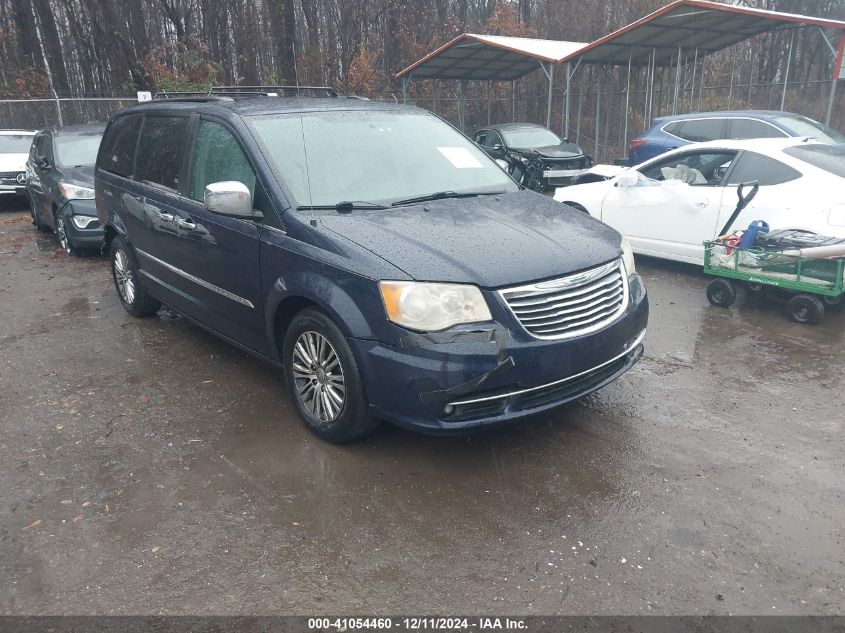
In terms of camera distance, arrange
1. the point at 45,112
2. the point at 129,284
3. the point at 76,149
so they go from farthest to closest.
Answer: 1. the point at 45,112
2. the point at 76,149
3. the point at 129,284

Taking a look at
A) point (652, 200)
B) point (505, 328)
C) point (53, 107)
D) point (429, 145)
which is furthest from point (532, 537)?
point (53, 107)

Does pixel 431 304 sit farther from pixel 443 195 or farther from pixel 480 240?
pixel 443 195

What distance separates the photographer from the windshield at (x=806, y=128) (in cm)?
1048

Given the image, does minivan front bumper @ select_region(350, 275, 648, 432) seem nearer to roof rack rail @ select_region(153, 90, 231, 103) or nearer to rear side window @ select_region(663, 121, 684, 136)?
roof rack rail @ select_region(153, 90, 231, 103)

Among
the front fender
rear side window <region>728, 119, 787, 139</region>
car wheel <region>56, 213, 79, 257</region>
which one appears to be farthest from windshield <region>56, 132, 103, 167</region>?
rear side window <region>728, 119, 787, 139</region>

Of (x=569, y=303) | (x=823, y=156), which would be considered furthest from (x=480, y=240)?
(x=823, y=156)

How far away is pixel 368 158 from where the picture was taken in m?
4.41

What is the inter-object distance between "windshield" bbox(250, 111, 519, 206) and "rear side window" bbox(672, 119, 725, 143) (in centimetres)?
842

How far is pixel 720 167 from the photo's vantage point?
7.35 meters

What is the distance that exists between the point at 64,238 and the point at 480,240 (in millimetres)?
7606

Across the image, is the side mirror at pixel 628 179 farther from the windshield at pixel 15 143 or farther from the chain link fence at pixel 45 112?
the chain link fence at pixel 45 112

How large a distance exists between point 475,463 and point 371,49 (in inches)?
1037

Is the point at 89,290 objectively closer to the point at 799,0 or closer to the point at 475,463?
the point at 475,463

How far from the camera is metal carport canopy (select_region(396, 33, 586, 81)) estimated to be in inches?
687
